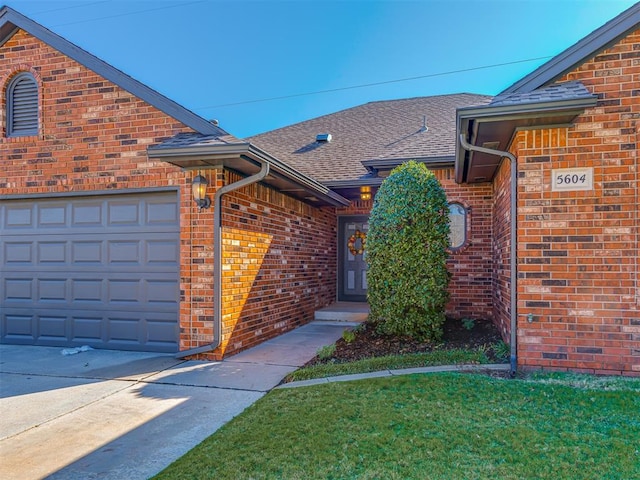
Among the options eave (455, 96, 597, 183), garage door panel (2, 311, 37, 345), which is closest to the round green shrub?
eave (455, 96, 597, 183)

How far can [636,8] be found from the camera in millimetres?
4469

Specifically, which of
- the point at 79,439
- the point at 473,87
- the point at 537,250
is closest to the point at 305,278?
the point at 537,250

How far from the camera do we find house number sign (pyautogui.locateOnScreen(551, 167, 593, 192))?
461 cm

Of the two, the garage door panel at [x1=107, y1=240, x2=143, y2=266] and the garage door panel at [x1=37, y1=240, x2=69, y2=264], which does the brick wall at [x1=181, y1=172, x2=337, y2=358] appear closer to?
the garage door panel at [x1=107, y1=240, x2=143, y2=266]

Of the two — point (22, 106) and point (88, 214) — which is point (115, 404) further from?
point (22, 106)

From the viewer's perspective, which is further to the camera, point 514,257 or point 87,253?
point 87,253

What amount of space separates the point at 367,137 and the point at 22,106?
7.31 meters

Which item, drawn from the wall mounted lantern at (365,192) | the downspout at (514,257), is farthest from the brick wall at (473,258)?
the downspout at (514,257)

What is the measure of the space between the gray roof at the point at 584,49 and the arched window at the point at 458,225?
3.30 m

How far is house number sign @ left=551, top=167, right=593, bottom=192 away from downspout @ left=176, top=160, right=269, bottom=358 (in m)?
3.51

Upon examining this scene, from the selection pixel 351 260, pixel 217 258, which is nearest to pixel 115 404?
pixel 217 258

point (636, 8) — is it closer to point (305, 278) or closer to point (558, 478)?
point (558, 478)

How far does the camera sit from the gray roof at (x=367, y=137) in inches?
347

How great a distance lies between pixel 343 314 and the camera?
865 cm
